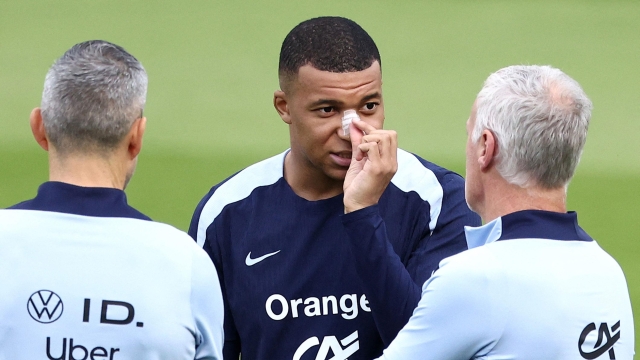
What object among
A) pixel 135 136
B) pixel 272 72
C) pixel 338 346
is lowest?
pixel 272 72

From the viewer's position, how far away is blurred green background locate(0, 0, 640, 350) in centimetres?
660

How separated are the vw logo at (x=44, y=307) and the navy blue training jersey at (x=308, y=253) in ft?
2.83

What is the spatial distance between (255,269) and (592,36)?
5.85 metres

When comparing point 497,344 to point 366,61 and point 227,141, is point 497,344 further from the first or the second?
point 227,141

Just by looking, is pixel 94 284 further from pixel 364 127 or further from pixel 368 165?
pixel 364 127

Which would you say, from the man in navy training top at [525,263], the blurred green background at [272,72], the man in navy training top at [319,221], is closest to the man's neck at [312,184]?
the man in navy training top at [319,221]

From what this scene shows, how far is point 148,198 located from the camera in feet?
20.7

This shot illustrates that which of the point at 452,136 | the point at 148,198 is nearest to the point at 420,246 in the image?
the point at 148,198

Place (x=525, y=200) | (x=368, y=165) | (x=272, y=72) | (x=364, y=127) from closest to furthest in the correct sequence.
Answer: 1. (x=525, y=200)
2. (x=368, y=165)
3. (x=364, y=127)
4. (x=272, y=72)

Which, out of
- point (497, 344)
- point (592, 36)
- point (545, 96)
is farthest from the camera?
point (592, 36)

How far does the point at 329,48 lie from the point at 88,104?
2.95 ft

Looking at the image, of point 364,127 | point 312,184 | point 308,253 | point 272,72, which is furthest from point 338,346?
point 272,72

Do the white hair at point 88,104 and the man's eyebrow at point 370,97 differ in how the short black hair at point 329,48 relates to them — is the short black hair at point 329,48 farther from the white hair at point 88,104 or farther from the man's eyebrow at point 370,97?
the white hair at point 88,104

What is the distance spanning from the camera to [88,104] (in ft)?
7.39
